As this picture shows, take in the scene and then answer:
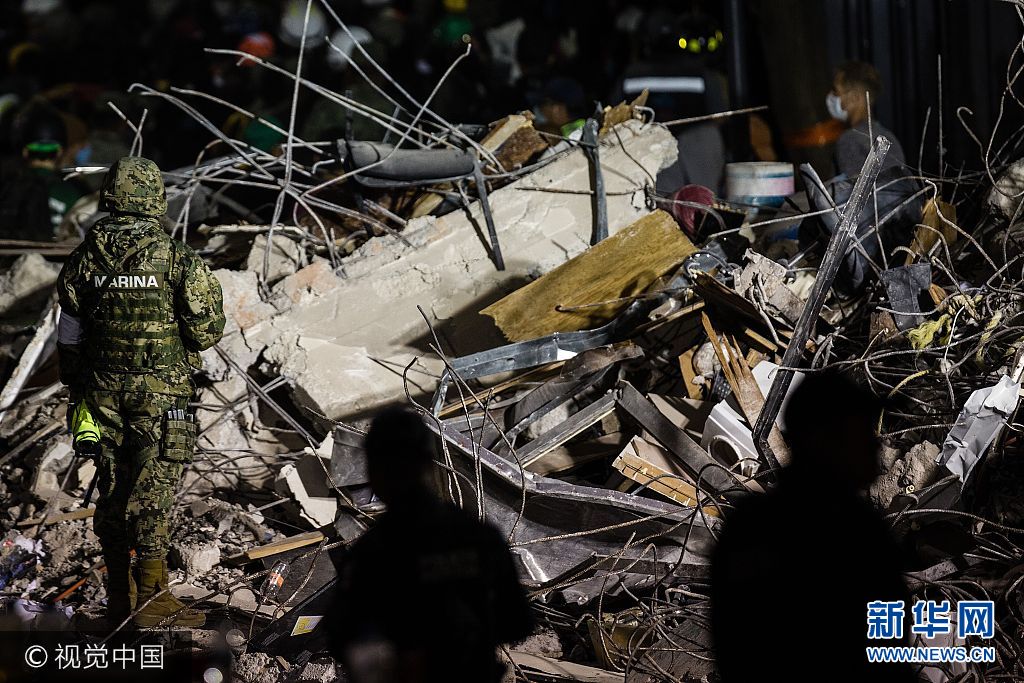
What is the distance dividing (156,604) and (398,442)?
274 centimetres

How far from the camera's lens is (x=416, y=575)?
215 centimetres

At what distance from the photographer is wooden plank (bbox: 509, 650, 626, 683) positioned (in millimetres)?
3801

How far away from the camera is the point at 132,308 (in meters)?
4.21

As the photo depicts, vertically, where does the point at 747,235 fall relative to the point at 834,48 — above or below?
below

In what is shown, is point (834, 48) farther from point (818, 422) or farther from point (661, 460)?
point (818, 422)

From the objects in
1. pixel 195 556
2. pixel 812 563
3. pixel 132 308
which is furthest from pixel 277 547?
pixel 812 563

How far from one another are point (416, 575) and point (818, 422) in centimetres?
93

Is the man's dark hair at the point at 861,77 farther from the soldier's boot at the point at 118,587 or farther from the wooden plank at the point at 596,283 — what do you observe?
the soldier's boot at the point at 118,587

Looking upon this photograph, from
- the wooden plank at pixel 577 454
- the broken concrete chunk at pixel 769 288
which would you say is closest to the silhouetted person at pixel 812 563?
the wooden plank at pixel 577 454

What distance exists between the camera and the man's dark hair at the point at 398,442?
7.13 feet

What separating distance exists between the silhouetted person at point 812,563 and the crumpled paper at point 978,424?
7.39ft

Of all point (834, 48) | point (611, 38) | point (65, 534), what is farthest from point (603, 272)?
point (611, 38)

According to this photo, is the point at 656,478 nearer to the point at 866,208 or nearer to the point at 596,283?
the point at 596,283

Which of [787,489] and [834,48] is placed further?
[834,48]
